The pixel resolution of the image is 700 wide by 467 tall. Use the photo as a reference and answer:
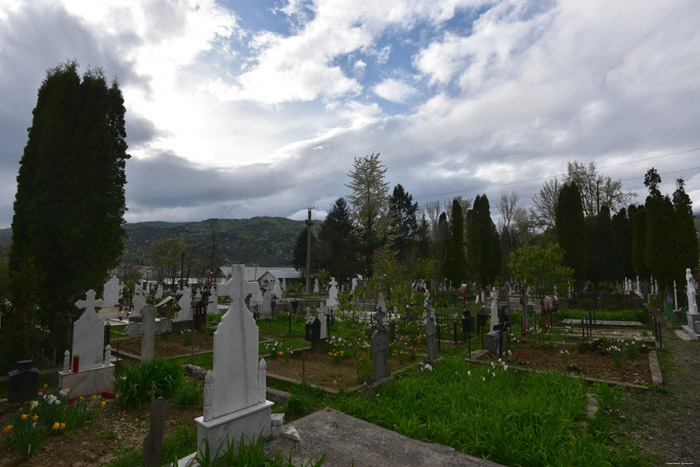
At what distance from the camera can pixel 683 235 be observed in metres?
21.7

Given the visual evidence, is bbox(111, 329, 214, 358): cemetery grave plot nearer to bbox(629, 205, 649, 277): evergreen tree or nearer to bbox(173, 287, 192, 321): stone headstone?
bbox(173, 287, 192, 321): stone headstone

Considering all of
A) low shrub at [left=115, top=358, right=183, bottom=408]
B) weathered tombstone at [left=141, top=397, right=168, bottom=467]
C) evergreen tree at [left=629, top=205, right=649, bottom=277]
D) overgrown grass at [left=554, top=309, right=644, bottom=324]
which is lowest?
overgrown grass at [left=554, top=309, right=644, bottom=324]

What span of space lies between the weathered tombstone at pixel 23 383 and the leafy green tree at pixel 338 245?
28631 mm

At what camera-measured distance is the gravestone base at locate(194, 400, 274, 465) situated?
148 inches

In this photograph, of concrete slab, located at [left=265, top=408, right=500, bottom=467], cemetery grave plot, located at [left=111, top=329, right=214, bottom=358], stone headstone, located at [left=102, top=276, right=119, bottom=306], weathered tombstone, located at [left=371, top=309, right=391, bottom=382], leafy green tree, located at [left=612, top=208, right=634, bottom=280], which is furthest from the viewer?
leafy green tree, located at [left=612, top=208, right=634, bottom=280]

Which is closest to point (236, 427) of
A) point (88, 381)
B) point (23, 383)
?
point (88, 381)

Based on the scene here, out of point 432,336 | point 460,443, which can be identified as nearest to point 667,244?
point 432,336

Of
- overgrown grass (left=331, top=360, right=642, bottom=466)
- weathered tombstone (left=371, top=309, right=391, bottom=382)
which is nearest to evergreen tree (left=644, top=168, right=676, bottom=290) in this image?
overgrown grass (left=331, top=360, right=642, bottom=466)

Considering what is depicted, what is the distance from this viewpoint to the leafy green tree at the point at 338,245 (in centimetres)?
3728

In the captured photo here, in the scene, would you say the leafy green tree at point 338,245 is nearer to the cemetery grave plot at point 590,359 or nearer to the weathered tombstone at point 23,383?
A: the cemetery grave plot at point 590,359

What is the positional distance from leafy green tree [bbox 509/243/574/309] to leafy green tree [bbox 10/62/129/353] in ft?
50.0

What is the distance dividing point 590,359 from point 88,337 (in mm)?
11800

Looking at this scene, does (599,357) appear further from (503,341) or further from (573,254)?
(573,254)

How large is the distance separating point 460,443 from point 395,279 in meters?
14.8
